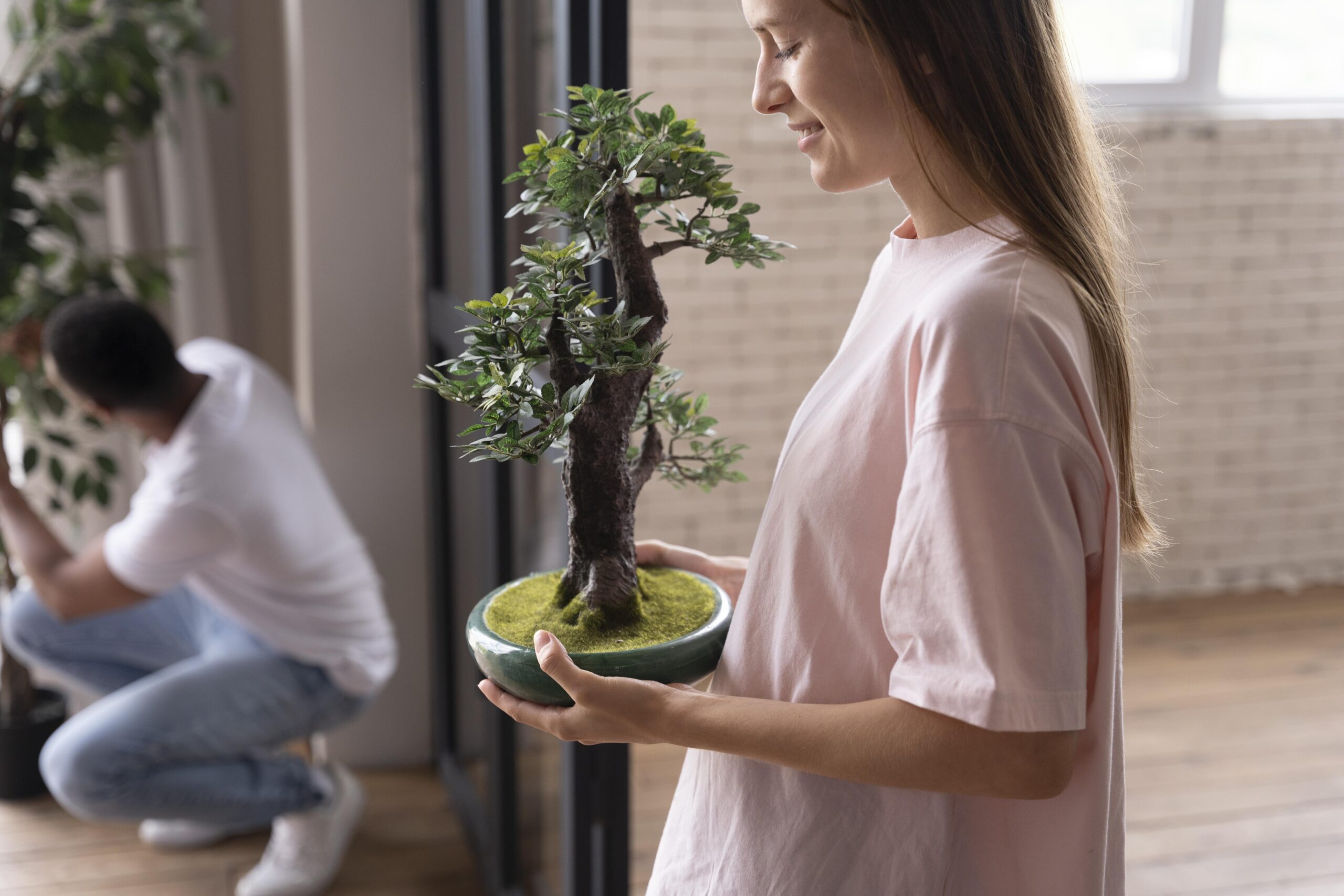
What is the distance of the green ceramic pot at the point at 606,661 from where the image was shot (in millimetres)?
826

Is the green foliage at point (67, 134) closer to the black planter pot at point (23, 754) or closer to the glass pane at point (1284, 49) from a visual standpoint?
the black planter pot at point (23, 754)

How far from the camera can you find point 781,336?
3.47 meters

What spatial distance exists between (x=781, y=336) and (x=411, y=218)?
1250 mm

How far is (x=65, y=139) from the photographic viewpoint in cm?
232

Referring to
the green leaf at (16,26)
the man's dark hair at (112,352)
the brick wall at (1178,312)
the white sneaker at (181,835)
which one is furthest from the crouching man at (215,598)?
the brick wall at (1178,312)

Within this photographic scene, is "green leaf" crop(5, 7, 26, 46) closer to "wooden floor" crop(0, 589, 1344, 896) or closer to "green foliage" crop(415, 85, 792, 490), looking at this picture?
"wooden floor" crop(0, 589, 1344, 896)

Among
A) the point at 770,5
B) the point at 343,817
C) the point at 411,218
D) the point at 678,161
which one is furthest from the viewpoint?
the point at 411,218

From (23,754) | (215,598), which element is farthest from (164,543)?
(23,754)

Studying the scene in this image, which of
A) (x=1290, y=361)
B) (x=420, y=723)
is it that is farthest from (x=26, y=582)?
(x=1290, y=361)

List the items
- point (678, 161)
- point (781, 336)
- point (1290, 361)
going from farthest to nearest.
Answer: point (1290, 361), point (781, 336), point (678, 161)

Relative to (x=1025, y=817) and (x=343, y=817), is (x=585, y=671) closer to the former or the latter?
(x=1025, y=817)

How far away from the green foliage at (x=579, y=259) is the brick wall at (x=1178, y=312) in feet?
7.82

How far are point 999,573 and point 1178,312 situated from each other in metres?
3.54

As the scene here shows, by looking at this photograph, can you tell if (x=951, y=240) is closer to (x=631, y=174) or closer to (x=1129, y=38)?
(x=631, y=174)
